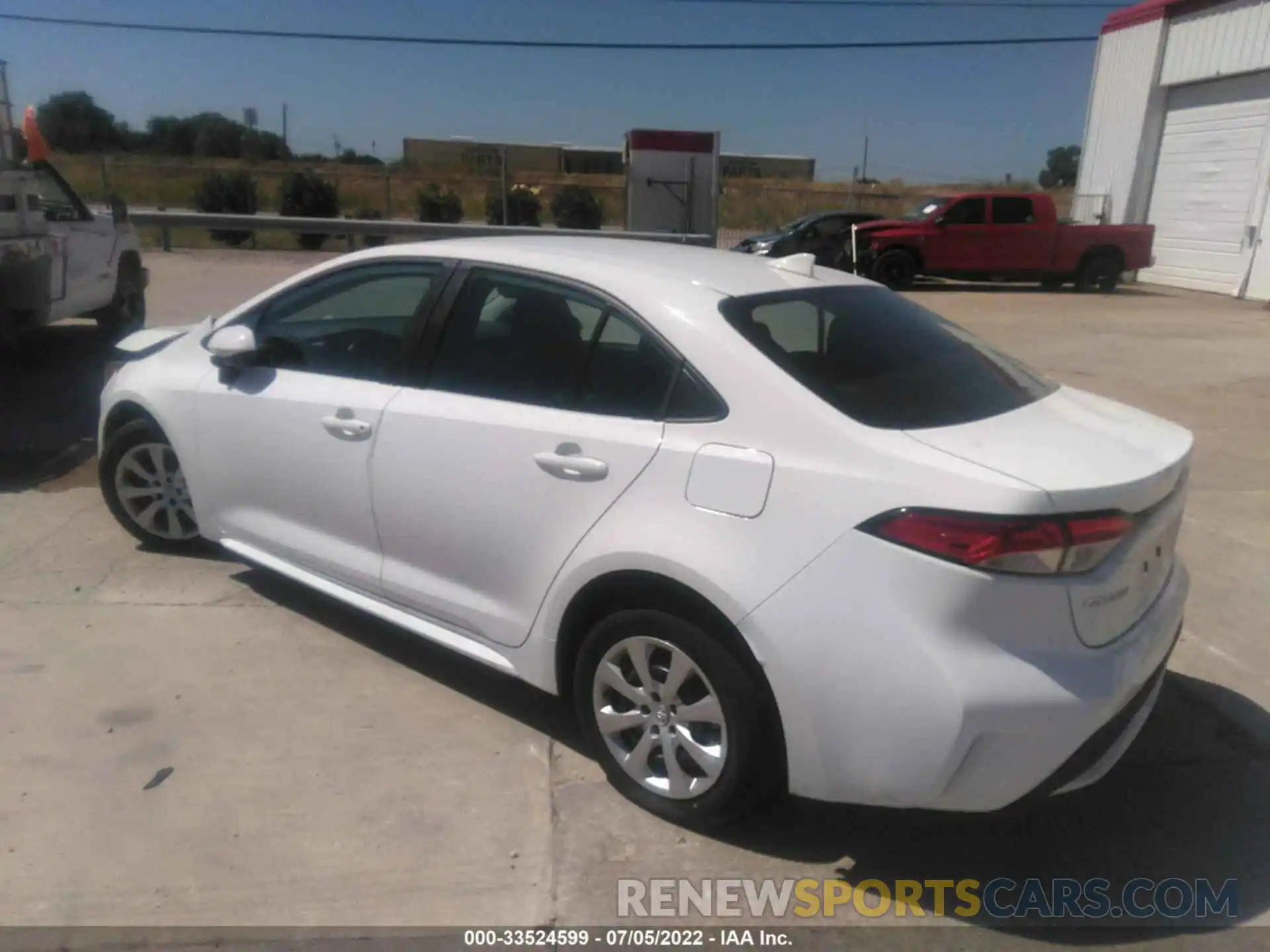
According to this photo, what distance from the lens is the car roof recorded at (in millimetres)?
3252

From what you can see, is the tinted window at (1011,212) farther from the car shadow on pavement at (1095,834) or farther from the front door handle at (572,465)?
the front door handle at (572,465)

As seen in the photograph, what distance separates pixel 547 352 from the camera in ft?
11.1

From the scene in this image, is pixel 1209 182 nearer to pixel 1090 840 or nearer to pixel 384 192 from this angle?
pixel 1090 840

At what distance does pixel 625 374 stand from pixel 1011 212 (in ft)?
61.0

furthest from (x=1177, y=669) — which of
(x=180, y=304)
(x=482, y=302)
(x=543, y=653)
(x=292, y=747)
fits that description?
(x=180, y=304)

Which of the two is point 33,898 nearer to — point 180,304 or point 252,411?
point 252,411

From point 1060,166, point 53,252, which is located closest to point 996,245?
point 53,252

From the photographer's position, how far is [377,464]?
11.7 feet

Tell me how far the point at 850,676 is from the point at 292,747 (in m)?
1.87

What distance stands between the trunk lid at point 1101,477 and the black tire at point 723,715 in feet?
2.56

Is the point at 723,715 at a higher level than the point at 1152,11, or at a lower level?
lower

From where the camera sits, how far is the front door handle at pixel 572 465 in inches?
117

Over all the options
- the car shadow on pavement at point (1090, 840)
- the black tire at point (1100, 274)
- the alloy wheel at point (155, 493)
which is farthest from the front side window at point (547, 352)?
the black tire at point (1100, 274)

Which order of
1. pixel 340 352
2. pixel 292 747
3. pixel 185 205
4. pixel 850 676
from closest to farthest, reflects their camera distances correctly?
pixel 850 676 < pixel 292 747 < pixel 340 352 < pixel 185 205
